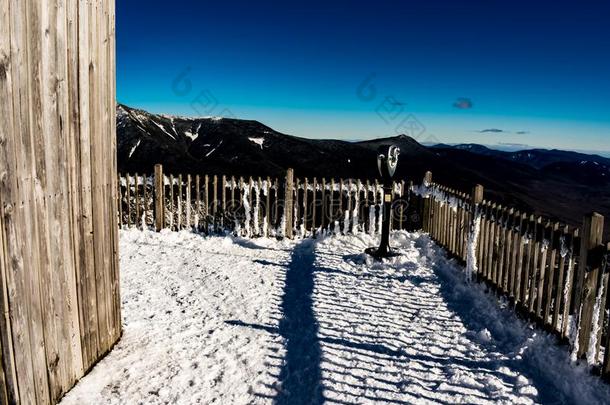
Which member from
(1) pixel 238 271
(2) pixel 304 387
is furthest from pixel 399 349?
(1) pixel 238 271

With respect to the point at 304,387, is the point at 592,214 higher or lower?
higher

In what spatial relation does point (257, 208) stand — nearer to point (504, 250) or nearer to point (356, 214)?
point (356, 214)

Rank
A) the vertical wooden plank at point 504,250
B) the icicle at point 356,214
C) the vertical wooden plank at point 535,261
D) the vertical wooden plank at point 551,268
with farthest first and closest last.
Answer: the icicle at point 356,214 → the vertical wooden plank at point 504,250 → the vertical wooden plank at point 535,261 → the vertical wooden plank at point 551,268

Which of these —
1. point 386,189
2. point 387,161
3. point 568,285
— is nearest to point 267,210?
point 386,189

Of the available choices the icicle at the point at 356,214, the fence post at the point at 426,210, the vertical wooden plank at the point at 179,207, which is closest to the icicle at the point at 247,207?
the vertical wooden plank at the point at 179,207

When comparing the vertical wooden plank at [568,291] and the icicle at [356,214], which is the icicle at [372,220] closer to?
the icicle at [356,214]

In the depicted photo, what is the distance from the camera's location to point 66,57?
315 cm

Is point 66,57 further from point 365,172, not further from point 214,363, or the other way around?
point 365,172

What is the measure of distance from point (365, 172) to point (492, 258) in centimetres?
3114

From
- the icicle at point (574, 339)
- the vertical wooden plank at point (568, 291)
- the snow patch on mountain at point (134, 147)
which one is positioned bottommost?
the icicle at point (574, 339)

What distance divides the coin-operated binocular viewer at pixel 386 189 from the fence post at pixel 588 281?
13.5ft

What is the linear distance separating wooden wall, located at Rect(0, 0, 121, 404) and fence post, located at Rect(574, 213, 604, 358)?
15.3 feet

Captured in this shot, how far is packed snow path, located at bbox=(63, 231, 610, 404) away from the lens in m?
3.54

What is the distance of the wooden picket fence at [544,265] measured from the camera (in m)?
3.82
